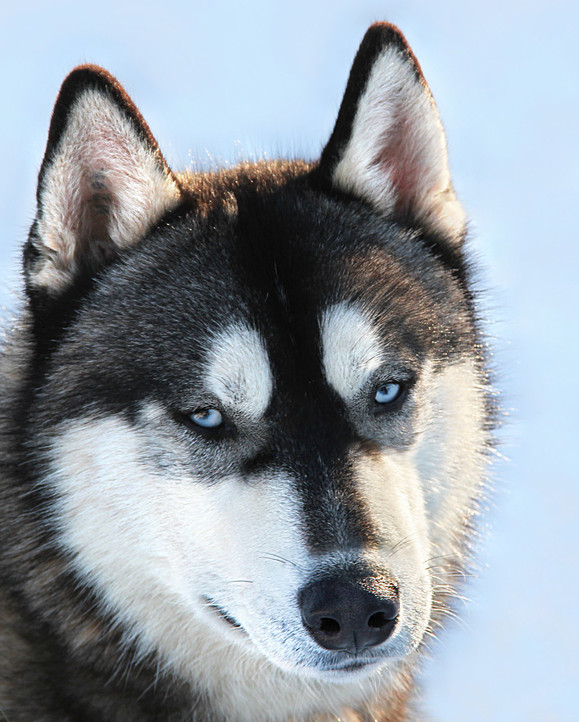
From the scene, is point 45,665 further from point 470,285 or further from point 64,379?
point 470,285

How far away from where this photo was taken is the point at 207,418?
2.92 m

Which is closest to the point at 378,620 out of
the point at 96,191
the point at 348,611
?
the point at 348,611

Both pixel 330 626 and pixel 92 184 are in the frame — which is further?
pixel 92 184

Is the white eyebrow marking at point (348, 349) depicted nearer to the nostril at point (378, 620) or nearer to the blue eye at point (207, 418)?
the blue eye at point (207, 418)

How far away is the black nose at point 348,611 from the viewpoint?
257 centimetres

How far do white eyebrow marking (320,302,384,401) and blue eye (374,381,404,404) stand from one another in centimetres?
10

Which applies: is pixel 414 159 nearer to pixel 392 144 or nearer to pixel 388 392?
pixel 392 144

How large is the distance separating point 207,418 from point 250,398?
0.51ft

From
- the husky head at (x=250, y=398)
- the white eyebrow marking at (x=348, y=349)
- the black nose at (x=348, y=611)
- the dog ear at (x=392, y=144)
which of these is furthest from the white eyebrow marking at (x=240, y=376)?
the dog ear at (x=392, y=144)

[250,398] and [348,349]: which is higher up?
[348,349]

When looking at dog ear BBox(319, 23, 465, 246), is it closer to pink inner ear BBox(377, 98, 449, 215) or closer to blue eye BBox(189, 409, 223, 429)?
pink inner ear BBox(377, 98, 449, 215)

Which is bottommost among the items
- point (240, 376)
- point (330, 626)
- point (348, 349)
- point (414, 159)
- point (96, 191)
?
point (330, 626)

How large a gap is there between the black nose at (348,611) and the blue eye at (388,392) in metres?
0.65

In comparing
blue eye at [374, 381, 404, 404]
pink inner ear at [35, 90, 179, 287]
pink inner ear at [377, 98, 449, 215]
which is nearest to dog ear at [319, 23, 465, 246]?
pink inner ear at [377, 98, 449, 215]
